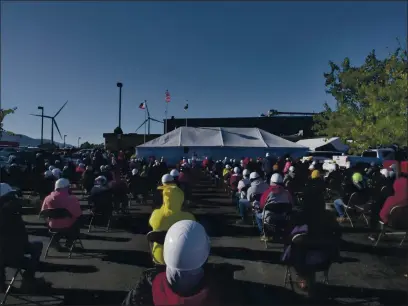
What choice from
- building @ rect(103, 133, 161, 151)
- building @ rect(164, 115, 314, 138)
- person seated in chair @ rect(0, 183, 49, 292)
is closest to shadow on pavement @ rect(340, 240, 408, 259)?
person seated in chair @ rect(0, 183, 49, 292)

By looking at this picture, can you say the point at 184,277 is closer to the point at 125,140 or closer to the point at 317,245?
the point at 317,245

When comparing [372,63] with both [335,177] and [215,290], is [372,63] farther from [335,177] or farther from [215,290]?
[215,290]

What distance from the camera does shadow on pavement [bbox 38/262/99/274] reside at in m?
6.25

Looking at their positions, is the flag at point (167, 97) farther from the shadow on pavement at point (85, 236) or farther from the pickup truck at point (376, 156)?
the shadow on pavement at point (85, 236)

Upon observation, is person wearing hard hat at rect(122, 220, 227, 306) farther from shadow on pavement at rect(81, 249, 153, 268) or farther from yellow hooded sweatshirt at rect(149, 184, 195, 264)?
shadow on pavement at rect(81, 249, 153, 268)

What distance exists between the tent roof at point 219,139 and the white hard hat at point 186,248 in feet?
99.0

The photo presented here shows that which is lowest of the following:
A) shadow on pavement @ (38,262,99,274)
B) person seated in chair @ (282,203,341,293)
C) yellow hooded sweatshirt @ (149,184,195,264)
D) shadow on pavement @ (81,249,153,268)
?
shadow on pavement @ (38,262,99,274)

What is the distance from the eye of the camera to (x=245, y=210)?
33.4ft

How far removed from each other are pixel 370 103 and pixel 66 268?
1615cm

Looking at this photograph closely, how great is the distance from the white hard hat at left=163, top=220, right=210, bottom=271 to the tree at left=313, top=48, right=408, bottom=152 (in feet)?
32.5

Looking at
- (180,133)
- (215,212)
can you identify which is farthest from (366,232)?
(180,133)

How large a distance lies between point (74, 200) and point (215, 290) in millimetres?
5471

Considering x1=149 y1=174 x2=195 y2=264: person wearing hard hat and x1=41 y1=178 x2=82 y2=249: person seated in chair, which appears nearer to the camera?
x1=149 y1=174 x2=195 y2=264: person wearing hard hat

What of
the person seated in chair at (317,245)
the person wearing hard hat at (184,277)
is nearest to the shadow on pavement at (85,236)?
the person seated in chair at (317,245)
